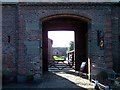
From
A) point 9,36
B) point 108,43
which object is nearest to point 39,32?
point 9,36

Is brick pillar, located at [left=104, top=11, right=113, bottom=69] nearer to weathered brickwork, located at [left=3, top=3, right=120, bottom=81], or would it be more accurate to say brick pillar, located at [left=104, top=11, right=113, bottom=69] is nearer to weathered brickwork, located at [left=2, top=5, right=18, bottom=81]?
weathered brickwork, located at [left=3, top=3, right=120, bottom=81]

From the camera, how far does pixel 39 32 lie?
52.3ft

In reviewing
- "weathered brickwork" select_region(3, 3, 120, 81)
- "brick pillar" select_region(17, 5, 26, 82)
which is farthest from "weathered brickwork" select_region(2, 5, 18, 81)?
"brick pillar" select_region(17, 5, 26, 82)

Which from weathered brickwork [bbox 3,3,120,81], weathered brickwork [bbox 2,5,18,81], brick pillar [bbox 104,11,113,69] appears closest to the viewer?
brick pillar [bbox 104,11,113,69]

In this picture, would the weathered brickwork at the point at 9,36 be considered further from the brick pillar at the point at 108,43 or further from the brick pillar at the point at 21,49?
the brick pillar at the point at 108,43

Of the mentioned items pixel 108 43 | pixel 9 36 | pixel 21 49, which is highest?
pixel 9 36

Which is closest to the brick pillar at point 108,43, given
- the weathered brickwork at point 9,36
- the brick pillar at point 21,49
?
the brick pillar at point 21,49

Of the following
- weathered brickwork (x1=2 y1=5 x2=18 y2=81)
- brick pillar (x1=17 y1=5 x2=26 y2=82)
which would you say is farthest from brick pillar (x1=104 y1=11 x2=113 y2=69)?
weathered brickwork (x1=2 y1=5 x2=18 y2=81)

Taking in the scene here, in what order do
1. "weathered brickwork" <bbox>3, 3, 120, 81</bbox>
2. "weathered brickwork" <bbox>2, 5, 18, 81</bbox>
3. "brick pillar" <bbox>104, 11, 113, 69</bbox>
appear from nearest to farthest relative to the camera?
"brick pillar" <bbox>104, 11, 113, 69</bbox>
"weathered brickwork" <bbox>3, 3, 120, 81</bbox>
"weathered brickwork" <bbox>2, 5, 18, 81</bbox>

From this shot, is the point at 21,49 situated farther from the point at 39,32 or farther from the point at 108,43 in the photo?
the point at 108,43

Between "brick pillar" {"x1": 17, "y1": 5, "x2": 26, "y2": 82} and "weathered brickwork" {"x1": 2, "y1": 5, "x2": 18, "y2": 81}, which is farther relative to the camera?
"weathered brickwork" {"x1": 2, "y1": 5, "x2": 18, "y2": 81}

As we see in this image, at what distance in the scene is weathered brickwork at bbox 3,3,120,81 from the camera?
15.8 m

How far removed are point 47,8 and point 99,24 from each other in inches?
122

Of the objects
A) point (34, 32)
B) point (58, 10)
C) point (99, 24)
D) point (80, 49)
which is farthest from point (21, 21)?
point (80, 49)
